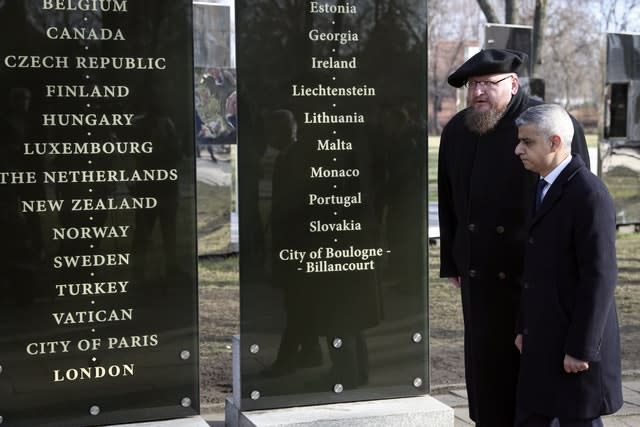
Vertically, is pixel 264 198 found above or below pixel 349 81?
below

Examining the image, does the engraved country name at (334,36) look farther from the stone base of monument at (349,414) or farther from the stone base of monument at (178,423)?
the stone base of monument at (178,423)

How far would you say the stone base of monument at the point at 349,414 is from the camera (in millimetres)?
4590

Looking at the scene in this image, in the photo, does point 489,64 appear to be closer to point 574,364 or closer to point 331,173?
point 331,173

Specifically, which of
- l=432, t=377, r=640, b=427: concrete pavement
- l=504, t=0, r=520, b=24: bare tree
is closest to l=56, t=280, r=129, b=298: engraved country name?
l=432, t=377, r=640, b=427: concrete pavement

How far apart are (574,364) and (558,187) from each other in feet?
2.19

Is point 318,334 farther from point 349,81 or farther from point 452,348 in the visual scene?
point 452,348

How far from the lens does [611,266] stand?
351 cm

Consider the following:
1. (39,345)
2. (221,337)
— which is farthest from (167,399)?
(221,337)

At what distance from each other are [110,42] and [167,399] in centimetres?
167

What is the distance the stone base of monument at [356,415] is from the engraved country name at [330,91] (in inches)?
60.8

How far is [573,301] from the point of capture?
360 centimetres

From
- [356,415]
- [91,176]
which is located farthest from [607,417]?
[91,176]

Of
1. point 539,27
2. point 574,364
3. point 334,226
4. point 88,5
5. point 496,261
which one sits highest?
point 539,27

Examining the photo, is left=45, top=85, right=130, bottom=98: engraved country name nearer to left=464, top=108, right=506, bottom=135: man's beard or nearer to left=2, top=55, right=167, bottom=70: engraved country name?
left=2, top=55, right=167, bottom=70: engraved country name
